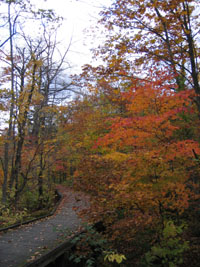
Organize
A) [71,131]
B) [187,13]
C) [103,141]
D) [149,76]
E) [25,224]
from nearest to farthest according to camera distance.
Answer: [187,13]
[103,141]
[149,76]
[25,224]
[71,131]

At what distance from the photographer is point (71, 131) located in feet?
53.2

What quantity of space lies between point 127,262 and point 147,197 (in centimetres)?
259

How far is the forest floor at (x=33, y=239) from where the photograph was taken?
4.97 m

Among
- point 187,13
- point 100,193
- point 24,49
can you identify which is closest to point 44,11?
point 24,49

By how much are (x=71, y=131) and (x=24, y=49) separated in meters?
6.44

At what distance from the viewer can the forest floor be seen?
4.97m

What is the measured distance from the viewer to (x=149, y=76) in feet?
24.5

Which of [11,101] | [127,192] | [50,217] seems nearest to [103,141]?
[127,192]

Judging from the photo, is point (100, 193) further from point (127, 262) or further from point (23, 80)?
point (23, 80)

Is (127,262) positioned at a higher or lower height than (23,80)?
lower

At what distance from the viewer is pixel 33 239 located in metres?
6.39

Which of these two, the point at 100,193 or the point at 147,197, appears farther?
the point at 100,193

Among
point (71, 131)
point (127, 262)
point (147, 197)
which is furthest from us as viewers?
point (71, 131)

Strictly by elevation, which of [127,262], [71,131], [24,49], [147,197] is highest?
[24,49]
